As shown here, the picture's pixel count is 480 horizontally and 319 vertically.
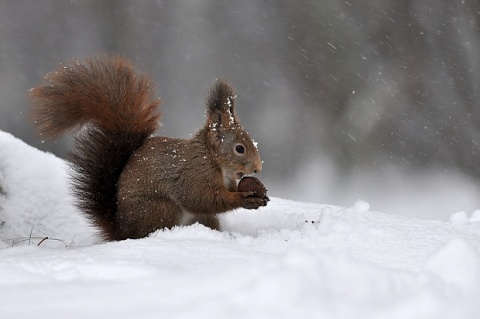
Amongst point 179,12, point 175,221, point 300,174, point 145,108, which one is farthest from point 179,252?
point 179,12

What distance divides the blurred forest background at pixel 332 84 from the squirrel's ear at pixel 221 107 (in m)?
3.98

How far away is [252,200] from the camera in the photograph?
7.18 feet

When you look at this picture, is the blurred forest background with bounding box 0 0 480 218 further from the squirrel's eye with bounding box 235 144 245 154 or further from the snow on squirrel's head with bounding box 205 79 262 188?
the squirrel's eye with bounding box 235 144 245 154

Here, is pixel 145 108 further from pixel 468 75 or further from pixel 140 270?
pixel 468 75

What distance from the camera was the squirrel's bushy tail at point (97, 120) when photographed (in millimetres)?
2340

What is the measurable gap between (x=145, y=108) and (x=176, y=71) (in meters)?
4.77

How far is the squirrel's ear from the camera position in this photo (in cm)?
243

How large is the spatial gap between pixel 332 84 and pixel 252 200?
14.2 ft

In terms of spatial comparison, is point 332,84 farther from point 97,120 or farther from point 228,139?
point 97,120

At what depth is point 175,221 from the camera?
2.28m

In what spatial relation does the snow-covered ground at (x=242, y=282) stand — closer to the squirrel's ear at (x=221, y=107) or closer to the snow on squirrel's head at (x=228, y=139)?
the snow on squirrel's head at (x=228, y=139)

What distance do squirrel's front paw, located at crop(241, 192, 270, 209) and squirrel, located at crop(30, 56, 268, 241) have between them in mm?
69

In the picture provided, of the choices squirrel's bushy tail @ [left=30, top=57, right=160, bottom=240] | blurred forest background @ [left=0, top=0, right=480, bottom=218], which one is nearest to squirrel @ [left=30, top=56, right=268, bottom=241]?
squirrel's bushy tail @ [left=30, top=57, right=160, bottom=240]

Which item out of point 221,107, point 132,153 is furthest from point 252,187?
point 132,153
